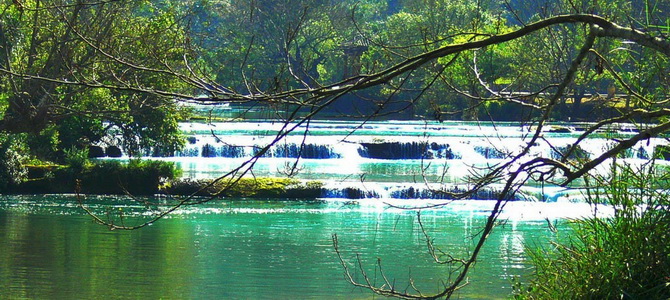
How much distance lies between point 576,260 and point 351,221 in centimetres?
1247

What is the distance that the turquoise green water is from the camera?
40.4ft

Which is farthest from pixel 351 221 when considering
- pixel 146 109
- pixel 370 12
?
pixel 370 12

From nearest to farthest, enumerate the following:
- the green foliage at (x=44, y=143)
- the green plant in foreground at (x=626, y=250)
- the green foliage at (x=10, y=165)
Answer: the green plant in foreground at (x=626, y=250), the green foliage at (x=10, y=165), the green foliage at (x=44, y=143)

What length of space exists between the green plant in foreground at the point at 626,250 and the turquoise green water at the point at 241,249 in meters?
2.15

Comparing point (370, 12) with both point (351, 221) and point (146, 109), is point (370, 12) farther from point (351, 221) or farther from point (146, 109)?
point (351, 221)

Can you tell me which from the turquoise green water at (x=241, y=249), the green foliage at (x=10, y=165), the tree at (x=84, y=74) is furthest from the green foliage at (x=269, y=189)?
the green foliage at (x=10, y=165)

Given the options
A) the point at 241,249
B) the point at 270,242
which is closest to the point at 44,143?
the point at 270,242

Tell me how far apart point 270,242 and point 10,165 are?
8.98m

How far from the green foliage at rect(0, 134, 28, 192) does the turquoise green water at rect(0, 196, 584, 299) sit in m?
0.95

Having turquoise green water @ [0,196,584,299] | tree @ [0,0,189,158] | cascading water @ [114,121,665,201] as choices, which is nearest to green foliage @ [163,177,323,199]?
cascading water @ [114,121,665,201]

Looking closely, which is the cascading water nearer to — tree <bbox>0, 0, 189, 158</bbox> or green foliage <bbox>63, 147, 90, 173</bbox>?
tree <bbox>0, 0, 189, 158</bbox>

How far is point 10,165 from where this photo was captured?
22953 millimetres

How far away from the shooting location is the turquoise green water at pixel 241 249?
485 inches

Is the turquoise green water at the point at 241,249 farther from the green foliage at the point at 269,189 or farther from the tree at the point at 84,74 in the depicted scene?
the tree at the point at 84,74
